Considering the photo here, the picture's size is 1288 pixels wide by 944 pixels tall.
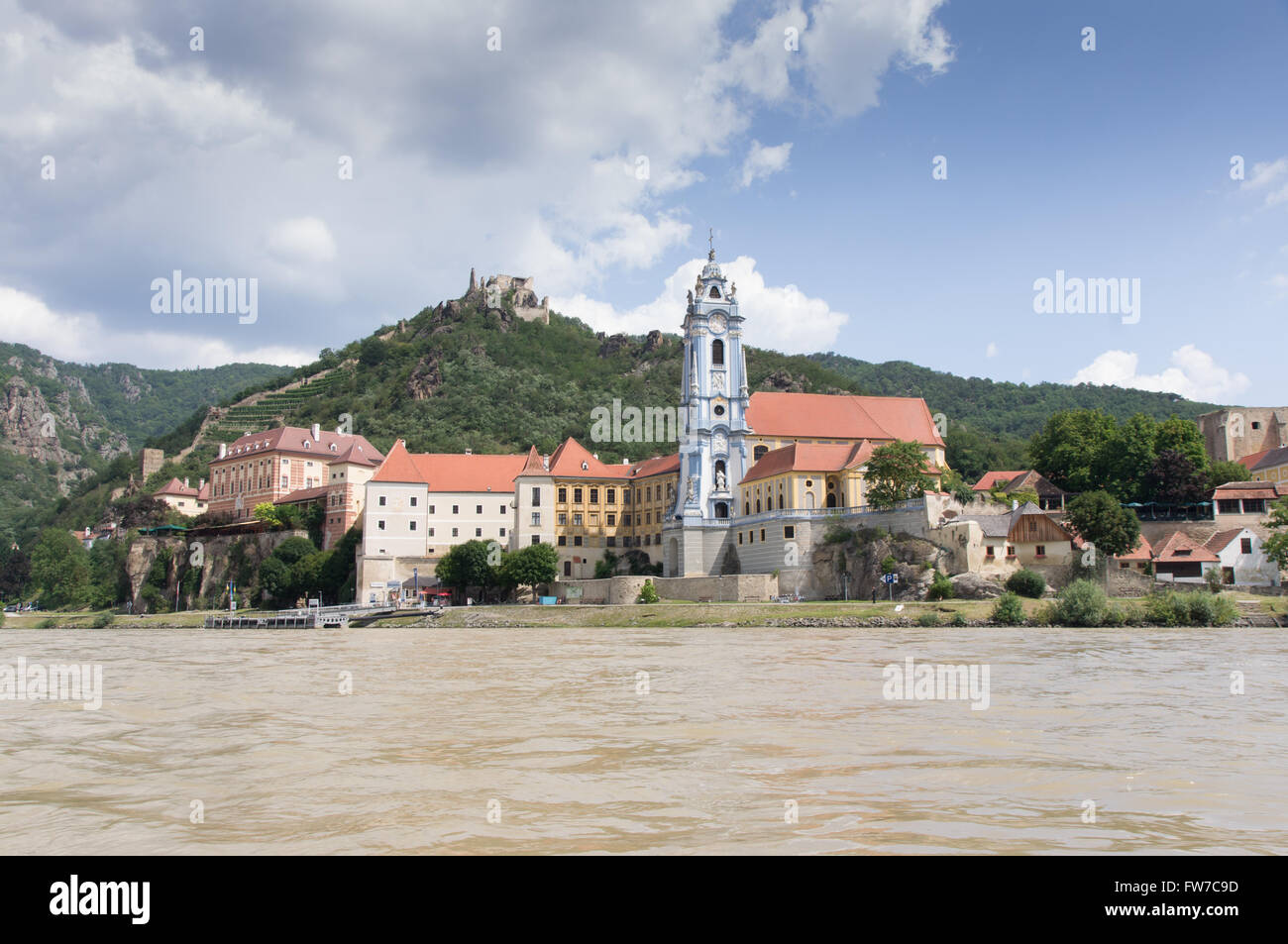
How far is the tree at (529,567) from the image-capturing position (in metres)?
66.6

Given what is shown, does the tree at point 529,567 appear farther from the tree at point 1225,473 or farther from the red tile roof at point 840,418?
the tree at point 1225,473

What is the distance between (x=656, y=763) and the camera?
454 inches

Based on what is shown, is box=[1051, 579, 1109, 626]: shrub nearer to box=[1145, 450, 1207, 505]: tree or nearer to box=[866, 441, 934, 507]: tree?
box=[866, 441, 934, 507]: tree

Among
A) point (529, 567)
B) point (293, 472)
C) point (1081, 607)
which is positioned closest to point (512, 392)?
point (293, 472)

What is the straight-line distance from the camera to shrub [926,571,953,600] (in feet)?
160

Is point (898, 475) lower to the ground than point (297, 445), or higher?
lower

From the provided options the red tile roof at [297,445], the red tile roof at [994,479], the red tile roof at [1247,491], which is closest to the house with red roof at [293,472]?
the red tile roof at [297,445]

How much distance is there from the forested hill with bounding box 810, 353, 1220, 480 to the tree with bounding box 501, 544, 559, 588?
56.7m

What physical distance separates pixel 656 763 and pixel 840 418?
207 ft

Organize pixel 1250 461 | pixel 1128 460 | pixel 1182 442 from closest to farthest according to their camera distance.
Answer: pixel 1128 460 → pixel 1182 442 → pixel 1250 461

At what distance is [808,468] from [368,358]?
4504 inches

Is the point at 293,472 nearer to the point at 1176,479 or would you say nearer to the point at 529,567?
the point at 529,567
